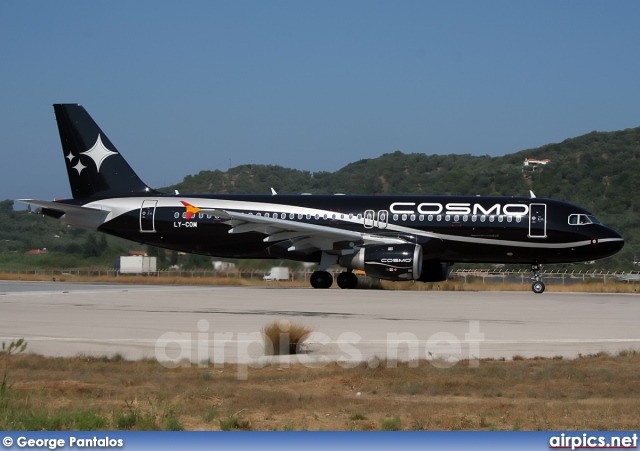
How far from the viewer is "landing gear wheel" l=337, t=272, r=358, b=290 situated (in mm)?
34906

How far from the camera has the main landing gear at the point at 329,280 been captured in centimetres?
3462

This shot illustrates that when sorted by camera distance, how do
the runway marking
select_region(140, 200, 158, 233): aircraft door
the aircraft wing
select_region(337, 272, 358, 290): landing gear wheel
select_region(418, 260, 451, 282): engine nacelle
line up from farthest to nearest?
select_region(140, 200, 158, 233): aircraft door, select_region(337, 272, 358, 290): landing gear wheel, select_region(418, 260, 451, 282): engine nacelle, the aircraft wing, the runway marking

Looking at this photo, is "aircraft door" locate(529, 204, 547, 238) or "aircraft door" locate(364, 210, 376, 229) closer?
"aircraft door" locate(529, 204, 547, 238)

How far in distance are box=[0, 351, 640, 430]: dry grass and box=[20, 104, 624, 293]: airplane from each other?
1934 centimetres

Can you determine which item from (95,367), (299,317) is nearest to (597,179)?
(299,317)

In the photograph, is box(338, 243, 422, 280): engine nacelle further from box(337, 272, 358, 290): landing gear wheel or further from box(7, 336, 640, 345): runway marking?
box(7, 336, 640, 345): runway marking

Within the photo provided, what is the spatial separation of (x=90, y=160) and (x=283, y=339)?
26.0 meters

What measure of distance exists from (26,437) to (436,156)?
450 ft

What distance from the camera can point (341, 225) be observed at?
112 ft

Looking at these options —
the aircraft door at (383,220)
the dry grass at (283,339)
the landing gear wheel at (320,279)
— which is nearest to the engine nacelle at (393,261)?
the aircraft door at (383,220)

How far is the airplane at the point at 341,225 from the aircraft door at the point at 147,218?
0.04m

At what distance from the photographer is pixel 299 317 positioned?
20297mm

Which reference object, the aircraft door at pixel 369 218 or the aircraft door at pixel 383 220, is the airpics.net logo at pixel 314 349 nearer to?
the aircraft door at pixel 383 220

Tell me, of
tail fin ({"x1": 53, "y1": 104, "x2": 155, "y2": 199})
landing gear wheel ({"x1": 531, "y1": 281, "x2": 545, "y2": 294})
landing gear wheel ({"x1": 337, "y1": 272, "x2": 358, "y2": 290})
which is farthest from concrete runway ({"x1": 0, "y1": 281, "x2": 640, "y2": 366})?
tail fin ({"x1": 53, "y1": 104, "x2": 155, "y2": 199})
